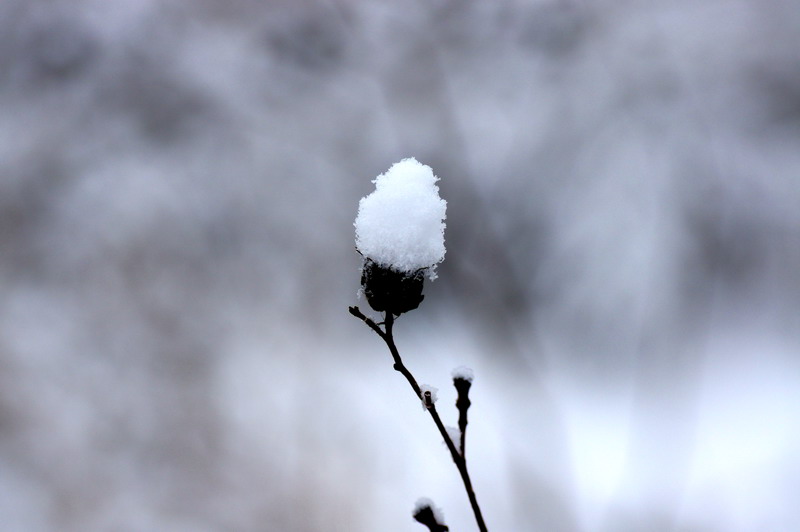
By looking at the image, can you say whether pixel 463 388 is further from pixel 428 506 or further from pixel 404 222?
pixel 404 222

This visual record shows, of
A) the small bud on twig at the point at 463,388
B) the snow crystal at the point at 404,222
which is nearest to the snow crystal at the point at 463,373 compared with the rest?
the small bud on twig at the point at 463,388

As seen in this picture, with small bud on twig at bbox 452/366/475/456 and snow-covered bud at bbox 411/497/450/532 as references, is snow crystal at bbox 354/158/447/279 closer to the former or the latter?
small bud on twig at bbox 452/366/475/456

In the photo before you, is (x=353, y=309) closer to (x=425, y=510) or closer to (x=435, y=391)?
(x=435, y=391)

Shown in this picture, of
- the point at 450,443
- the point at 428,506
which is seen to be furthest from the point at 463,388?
the point at 428,506

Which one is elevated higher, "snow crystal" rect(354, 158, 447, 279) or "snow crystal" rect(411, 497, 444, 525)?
"snow crystal" rect(354, 158, 447, 279)

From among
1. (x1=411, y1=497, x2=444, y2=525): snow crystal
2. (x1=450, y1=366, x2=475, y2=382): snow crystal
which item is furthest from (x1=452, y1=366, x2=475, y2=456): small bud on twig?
(x1=411, y1=497, x2=444, y2=525): snow crystal

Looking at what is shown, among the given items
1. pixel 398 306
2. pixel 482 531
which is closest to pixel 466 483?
pixel 482 531

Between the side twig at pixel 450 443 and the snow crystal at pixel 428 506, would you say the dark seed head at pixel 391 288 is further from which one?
the snow crystal at pixel 428 506
